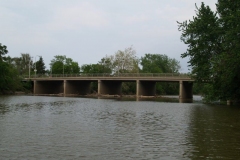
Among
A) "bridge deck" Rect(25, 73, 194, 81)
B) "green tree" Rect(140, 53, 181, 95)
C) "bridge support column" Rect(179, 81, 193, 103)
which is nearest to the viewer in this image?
"bridge support column" Rect(179, 81, 193, 103)

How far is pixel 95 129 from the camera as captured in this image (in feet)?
76.0

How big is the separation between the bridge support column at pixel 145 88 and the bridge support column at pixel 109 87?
481 inches

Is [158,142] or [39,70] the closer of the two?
[158,142]

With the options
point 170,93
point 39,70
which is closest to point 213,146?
point 170,93

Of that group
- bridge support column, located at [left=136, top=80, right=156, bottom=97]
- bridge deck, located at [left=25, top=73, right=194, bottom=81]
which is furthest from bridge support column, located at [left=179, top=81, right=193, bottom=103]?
bridge support column, located at [left=136, top=80, right=156, bottom=97]

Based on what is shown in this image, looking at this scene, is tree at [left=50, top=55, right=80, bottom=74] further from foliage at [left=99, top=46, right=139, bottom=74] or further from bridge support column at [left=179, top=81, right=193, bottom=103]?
bridge support column at [left=179, top=81, right=193, bottom=103]

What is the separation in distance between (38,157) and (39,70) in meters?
143

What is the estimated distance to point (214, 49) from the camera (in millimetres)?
52469

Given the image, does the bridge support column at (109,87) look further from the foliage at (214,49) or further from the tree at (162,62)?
the foliage at (214,49)

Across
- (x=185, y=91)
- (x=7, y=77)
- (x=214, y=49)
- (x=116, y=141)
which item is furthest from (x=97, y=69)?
(x=116, y=141)

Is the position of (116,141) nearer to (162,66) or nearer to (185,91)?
(185,91)

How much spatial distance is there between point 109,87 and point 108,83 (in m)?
1.46

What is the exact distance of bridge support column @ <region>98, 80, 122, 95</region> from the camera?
106 metres

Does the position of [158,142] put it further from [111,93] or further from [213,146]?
[111,93]
